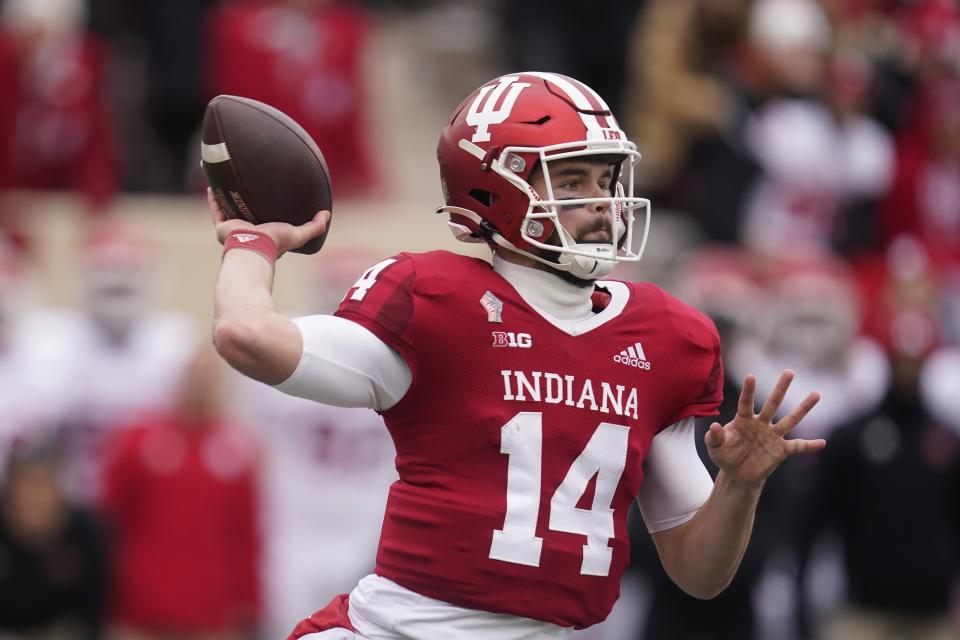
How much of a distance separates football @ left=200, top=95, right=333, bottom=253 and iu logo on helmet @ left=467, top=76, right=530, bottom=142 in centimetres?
31

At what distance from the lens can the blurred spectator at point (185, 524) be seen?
7.71m

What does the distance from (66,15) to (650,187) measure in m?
2.99

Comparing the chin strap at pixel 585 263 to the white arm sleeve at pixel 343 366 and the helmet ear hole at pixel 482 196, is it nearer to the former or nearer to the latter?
the helmet ear hole at pixel 482 196

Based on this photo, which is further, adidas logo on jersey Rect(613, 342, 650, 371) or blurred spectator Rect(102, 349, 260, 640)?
blurred spectator Rect(102, 349, 260, 640)

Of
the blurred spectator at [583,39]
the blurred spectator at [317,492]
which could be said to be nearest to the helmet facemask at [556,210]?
the blurred spectator at [317,492]

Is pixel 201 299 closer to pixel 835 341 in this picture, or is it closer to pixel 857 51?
pixel 835 341

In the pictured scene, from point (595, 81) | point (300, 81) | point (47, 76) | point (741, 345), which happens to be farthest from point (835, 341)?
point (47, 76)

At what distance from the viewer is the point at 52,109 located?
8.87 metres

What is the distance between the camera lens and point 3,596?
24.3 ft

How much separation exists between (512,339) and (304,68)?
19.0 ft

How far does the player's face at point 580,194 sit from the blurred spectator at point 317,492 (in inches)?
190

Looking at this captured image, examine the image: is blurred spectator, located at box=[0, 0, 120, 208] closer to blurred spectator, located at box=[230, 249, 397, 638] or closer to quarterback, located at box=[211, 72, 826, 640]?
blurred spectator, located at box=[230, 249, 397, 638]

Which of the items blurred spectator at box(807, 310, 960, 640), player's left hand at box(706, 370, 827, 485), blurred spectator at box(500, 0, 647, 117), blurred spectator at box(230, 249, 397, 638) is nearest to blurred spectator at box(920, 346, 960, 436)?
blurred spectator at box(807, 310, 960, 640)

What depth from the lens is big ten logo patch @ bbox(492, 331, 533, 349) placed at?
11.3 feet
